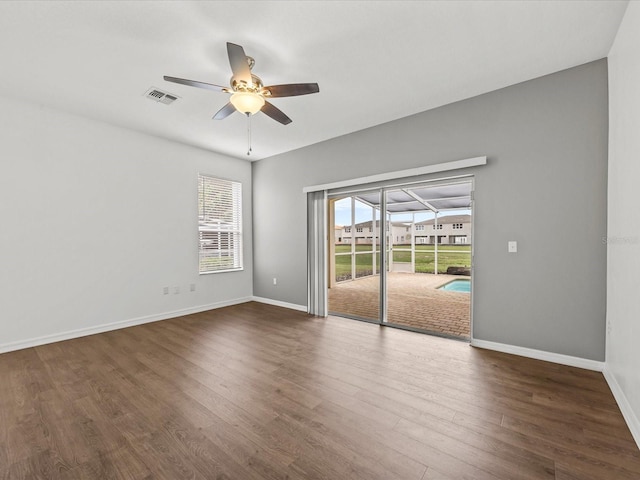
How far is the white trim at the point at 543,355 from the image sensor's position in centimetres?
252

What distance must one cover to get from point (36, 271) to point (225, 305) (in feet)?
8.59

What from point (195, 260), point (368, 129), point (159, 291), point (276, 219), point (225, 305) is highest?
Result: point (368, 129)

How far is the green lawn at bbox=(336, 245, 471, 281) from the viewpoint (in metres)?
6.53

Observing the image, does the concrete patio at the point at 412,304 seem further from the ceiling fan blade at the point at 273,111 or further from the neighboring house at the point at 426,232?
the ceiling fan blade at the point at 273,111

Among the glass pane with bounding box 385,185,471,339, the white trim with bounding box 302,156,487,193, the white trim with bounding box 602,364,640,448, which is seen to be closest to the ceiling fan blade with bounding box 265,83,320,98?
the white trim with bounding box 302,156,487,193

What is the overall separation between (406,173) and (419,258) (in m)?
5.53

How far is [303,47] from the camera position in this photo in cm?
232

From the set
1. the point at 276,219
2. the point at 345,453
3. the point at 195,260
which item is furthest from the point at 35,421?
the point at 276,219

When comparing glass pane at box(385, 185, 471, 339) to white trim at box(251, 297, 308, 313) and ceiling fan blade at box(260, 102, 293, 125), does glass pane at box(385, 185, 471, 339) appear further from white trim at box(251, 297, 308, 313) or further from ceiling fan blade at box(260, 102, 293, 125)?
ceiling fan blade at box(260, 102, 293, 125)

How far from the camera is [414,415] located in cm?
190

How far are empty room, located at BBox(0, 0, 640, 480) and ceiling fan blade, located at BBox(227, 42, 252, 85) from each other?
19 mm

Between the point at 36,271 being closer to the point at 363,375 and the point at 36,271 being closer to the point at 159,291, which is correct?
the point at 159,291

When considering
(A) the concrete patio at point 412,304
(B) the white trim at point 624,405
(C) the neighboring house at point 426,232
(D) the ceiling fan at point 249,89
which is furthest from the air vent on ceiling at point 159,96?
(B) the white trim at point 624,405

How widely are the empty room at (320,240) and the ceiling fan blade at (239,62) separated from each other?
19 mm
